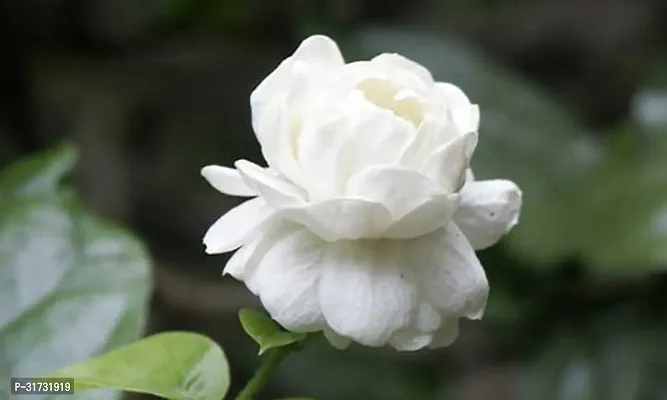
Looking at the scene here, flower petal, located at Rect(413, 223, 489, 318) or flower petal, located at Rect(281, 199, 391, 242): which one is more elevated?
flower petal, located at Rect(281, 199, 391, 242)

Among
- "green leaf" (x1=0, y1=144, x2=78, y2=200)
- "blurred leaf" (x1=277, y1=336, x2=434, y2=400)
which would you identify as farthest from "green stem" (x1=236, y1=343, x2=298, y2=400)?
"blurred leaf" (x1=277, y1=336, x2=434, y2=400)

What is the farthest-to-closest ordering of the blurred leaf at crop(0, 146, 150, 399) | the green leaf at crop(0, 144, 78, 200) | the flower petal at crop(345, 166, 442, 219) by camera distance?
the green leaf at crop(0, 144, 78, 200), the blurred leaf at crop(0, 146, 150, 399), the flower petal at crop(345, 166, 442, 219)

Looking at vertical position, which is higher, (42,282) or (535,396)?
(42,282)

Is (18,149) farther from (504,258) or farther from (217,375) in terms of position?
(217,375)

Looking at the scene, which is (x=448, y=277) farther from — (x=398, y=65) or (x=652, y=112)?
(x=652, y=112)

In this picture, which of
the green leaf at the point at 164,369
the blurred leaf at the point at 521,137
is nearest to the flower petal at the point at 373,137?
Result: the green leaf at the point at 164,369

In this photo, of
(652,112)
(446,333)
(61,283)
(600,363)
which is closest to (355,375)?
(600,363)

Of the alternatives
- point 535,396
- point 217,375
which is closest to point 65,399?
point 217,375

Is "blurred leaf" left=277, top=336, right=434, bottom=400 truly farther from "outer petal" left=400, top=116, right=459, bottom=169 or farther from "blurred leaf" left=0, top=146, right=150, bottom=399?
"outer petal" left=400, top=116, right=459, bottom=169

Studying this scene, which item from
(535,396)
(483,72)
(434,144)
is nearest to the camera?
(434,144)
